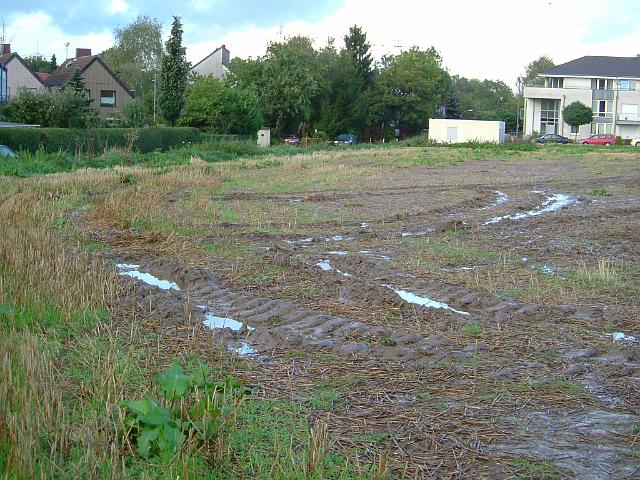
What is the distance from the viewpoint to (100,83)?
71.8m

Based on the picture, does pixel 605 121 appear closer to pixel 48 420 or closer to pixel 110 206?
pixel 110 206

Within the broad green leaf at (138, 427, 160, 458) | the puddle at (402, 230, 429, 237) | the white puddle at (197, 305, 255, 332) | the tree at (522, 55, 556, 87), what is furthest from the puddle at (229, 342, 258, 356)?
the tree at (522, 55, 556, 87)

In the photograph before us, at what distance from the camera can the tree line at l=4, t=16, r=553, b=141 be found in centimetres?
5891

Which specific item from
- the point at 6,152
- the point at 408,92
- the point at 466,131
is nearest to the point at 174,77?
the point at 466,131

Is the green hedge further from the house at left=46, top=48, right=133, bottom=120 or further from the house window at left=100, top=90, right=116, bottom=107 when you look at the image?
the house window at left=100, top=90, right=116, bottom=107

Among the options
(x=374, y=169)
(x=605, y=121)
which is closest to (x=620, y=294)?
(x=374, y=169)

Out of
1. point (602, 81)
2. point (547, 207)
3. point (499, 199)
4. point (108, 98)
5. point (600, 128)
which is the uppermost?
point (602, 81)

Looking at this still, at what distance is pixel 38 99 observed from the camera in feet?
153

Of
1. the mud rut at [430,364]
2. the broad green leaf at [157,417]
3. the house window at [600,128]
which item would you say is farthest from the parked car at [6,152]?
the house window at [600,128]

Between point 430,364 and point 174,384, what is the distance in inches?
99.3

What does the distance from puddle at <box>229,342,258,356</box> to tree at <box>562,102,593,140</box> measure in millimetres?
84586

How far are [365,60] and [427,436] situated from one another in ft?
271

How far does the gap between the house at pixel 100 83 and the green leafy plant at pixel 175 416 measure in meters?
68.0

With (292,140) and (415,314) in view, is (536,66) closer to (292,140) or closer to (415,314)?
(292,140)
